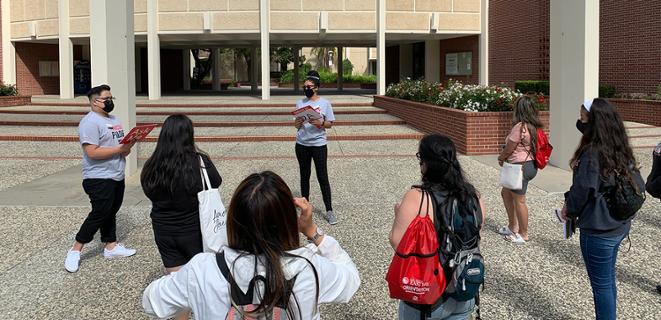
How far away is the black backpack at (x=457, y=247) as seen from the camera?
2.88 m

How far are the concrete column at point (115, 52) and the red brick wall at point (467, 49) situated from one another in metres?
19.7

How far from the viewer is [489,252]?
246 inches

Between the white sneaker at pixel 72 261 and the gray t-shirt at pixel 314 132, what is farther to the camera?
the gray t-shirt at pixel 314 132

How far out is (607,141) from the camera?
12.4 feet

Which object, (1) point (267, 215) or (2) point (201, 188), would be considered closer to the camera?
(1) point (267, 215)

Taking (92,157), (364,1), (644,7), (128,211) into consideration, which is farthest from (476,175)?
(364,1)

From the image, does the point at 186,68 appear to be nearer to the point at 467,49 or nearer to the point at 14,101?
the point at 14,101

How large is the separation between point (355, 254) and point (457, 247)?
335 cm

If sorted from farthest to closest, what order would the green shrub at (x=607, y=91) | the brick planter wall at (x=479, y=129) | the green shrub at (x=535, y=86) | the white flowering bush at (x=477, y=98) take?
1. the green shrub at (x=535, y=86)
2. the green shrub at (x=607, y=91)
3. the white flowering bush at (x=477, y=98)
4. the brick planter wall at (x=479, y=129)

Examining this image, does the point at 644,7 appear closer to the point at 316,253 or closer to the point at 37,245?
the point at 37,245

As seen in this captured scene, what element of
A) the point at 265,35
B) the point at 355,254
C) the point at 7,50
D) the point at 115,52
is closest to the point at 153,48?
the point at 265,35

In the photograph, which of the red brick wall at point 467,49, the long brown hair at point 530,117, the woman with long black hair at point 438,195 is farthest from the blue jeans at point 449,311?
the red brick wall at point 467,49

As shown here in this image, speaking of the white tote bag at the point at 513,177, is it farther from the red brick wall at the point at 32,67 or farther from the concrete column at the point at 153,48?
the red brick wall at the point at 32,67

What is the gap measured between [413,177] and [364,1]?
1664cm
